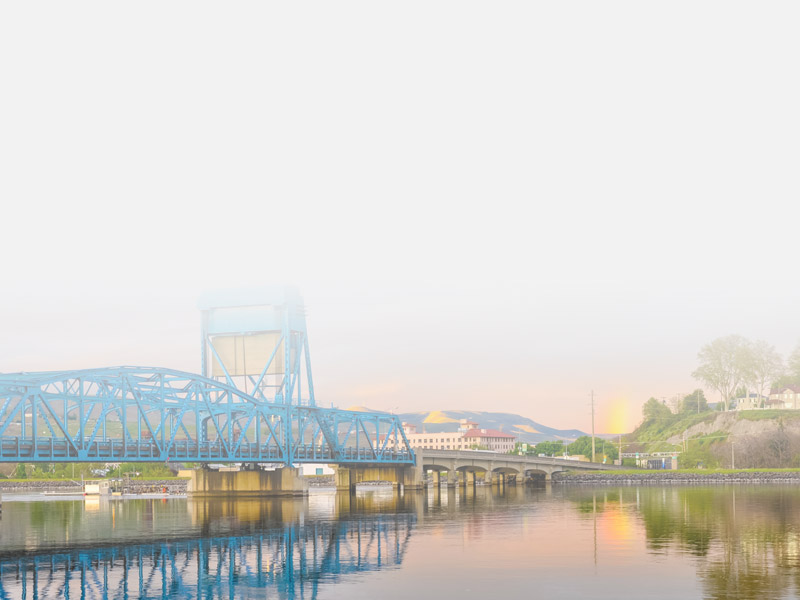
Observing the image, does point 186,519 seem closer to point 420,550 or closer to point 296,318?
point 420,550

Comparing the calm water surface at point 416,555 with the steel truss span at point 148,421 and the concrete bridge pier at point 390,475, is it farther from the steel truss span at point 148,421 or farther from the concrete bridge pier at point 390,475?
the concrete bridge pier at point 390,475

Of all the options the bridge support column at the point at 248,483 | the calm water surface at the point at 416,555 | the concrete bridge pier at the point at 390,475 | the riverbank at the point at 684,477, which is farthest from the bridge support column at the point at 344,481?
the calm water surface at the point at 416,555

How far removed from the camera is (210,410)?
121625 mm

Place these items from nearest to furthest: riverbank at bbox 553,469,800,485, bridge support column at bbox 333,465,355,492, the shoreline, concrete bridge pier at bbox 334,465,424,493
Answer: bridge support column at bbox 333,465,355,492 < concrete bridge pier at bbox 334,465,424,493 < the shoreline < riverbank at bbox 553,469,800,485

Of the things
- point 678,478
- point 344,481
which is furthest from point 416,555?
point 678,478

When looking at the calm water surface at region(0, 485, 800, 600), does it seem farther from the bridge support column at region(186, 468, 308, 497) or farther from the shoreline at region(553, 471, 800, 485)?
the shoreline at region(553, 471, 800, 485)

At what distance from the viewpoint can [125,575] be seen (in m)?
46.4

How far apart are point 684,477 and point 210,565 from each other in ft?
504

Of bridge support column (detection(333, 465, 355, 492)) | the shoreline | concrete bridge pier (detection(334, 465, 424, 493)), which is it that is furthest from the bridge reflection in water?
the shoreline

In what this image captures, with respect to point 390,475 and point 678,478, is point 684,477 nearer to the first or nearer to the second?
point 678,478

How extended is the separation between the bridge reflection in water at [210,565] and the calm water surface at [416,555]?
0.09m

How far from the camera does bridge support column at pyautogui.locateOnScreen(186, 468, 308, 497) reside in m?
133

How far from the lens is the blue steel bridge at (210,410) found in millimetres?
85625

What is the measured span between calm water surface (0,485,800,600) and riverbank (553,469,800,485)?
9675cm
